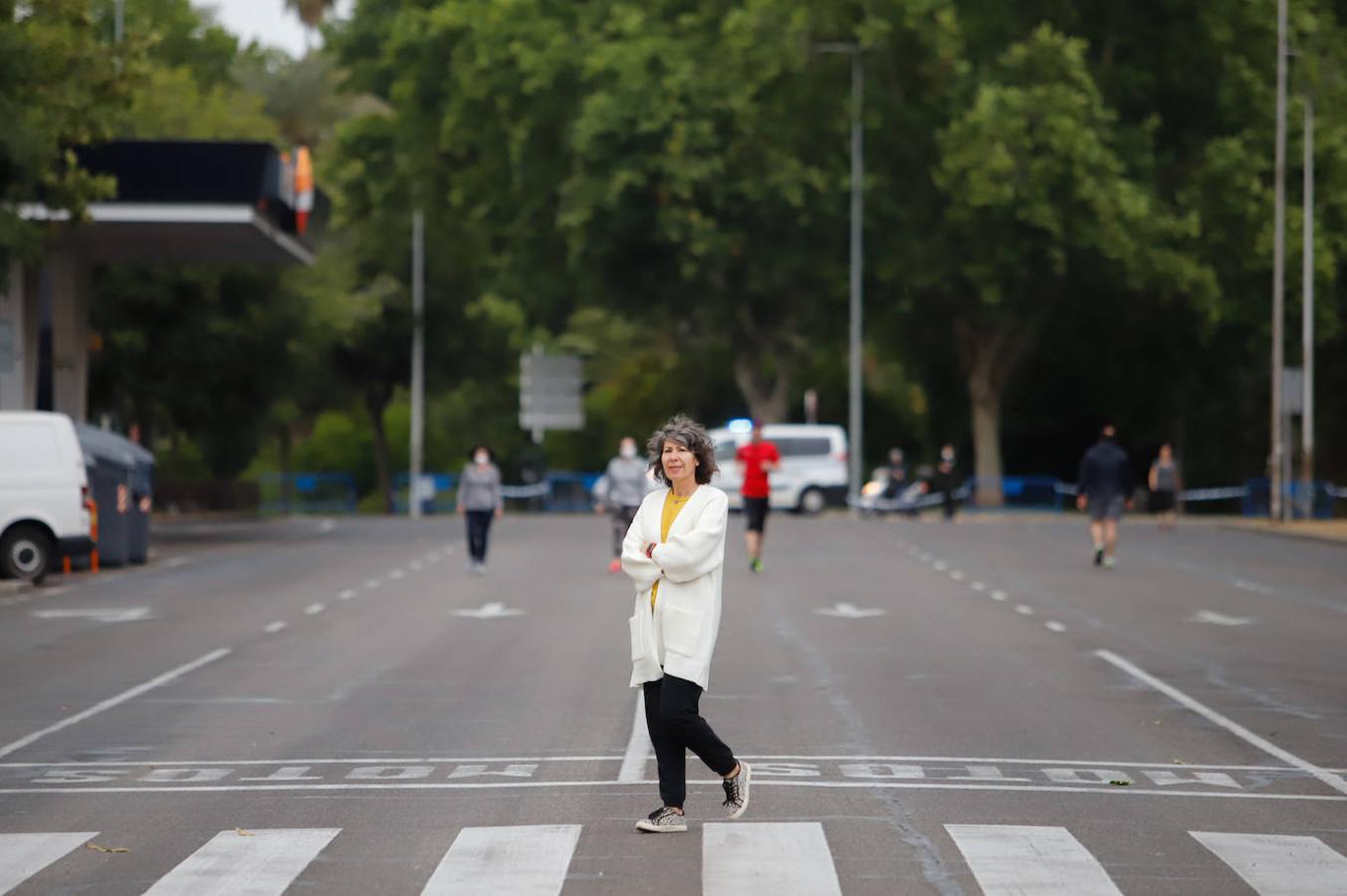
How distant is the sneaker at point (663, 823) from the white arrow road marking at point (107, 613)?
45.7 feet

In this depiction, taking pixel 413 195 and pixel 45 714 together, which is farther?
pixel 413 195

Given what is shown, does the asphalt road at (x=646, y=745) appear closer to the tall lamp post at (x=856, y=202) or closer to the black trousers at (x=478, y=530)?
the black trousers at (x=478, y=530)

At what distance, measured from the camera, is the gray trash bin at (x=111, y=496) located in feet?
110

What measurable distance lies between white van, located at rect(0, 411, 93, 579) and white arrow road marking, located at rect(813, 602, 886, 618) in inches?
386

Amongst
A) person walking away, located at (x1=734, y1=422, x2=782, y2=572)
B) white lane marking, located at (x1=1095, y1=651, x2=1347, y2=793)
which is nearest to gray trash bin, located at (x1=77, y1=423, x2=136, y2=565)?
person walking away, located at (x1=734, y1=422, x2=782, y2=572)

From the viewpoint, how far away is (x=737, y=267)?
195 ft

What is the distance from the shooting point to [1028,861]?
967 centimetres

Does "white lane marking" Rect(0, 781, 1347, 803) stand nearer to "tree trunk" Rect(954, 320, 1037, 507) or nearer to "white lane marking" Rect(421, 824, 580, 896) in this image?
"white lane marking" Rect(421, 824, 580, 896)

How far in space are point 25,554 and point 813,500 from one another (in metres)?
32.6

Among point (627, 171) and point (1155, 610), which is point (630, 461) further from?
point (627, 171)

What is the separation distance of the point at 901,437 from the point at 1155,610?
4637cm

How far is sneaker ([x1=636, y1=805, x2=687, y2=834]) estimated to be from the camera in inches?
405

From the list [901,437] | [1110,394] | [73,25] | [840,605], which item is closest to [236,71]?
[901,437]

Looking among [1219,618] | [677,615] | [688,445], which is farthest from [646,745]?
[1219,618]
